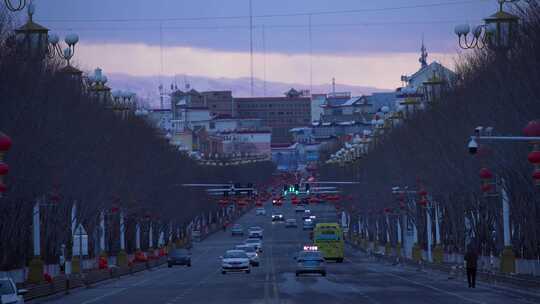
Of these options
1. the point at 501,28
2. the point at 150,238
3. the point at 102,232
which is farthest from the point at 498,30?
the point at 150,238

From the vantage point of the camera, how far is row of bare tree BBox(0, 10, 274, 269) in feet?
191

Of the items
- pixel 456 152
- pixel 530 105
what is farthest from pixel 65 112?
pixel 530 105

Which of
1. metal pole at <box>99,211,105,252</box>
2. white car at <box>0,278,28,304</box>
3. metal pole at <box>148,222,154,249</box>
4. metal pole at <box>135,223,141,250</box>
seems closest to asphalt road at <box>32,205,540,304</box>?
metal pole at <box>99,211,105,252</box>

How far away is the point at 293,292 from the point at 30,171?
12726 millimetres

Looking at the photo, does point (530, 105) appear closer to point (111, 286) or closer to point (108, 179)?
point (111, 286)

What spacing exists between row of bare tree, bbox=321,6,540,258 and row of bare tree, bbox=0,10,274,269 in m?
19.5

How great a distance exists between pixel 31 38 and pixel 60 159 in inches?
470

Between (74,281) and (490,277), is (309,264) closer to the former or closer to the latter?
(74,281)

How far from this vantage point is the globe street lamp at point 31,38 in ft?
188

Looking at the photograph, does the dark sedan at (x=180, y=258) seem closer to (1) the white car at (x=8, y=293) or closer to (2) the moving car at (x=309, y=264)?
(2) the moving car at (x=309, y=264)

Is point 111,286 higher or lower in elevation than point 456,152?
lower

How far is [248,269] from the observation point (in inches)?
3327

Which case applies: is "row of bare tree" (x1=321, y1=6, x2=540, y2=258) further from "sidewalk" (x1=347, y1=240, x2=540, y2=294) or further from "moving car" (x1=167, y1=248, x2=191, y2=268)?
"moving car" (x1=167, y1=248, x2=191, y2=268)

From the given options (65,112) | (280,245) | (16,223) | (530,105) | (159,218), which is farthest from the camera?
(280,245)
